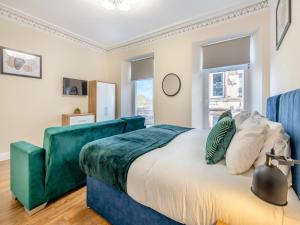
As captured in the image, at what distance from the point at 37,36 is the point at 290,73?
4.30 metres

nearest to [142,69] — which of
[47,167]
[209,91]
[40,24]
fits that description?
[209,91]

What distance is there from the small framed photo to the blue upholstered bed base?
9.38 ft

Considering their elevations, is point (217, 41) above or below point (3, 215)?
above

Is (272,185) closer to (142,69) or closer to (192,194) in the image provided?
(192,194)

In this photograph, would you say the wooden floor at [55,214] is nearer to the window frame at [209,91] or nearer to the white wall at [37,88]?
the white wall at [37,88]

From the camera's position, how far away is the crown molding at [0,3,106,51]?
2.87 metres

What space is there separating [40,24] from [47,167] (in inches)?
127

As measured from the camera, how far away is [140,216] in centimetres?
114

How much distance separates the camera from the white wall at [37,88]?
9.66 ft

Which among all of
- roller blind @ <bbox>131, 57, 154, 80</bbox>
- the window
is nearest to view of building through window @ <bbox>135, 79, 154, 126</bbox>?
roller blind @ <bbox>131, 57, 154, 80</bbox>

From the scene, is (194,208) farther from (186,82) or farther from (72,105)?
(72,105)

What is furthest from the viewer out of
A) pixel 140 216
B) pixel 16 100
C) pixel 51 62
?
pixel 51 62

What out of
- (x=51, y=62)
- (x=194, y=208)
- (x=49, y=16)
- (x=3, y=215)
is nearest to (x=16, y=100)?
(x=51, y=62)

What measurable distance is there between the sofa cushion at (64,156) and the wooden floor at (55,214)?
12 cm
